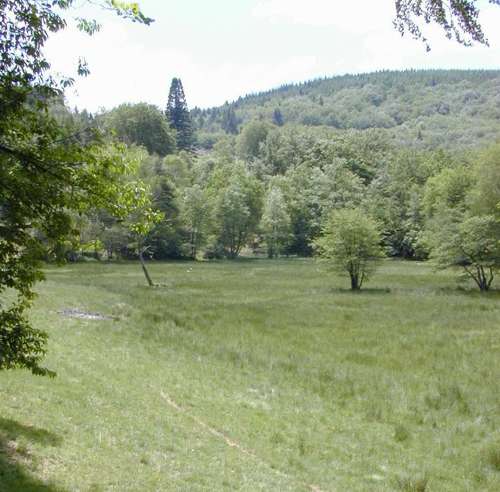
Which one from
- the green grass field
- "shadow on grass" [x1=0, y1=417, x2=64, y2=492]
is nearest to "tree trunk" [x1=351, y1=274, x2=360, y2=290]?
the green grass field

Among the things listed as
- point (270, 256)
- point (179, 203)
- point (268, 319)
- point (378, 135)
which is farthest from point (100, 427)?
point (378, 135)

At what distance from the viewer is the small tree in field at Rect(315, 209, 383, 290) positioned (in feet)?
163

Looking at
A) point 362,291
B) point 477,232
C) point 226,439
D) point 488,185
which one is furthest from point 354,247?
point 226,439

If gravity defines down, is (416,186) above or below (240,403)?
above

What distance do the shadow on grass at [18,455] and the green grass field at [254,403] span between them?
0.03m

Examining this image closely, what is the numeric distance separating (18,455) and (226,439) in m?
5.16

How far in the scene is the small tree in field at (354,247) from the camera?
4953cm

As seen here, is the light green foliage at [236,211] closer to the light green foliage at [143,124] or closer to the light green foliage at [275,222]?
the light green foliage at [275,222]

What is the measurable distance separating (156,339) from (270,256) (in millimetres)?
77670

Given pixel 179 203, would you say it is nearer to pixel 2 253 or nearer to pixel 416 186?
pixel 416 186

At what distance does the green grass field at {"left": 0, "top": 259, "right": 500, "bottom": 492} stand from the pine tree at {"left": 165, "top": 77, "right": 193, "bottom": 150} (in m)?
134

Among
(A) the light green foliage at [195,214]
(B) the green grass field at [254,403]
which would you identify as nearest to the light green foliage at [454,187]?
(A) the light green foliage at [195,214]

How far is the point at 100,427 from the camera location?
35.0 feet

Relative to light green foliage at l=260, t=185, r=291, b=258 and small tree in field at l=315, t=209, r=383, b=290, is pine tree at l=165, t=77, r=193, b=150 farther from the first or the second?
small tree in field at l=315, t=209, r=383, b=290
